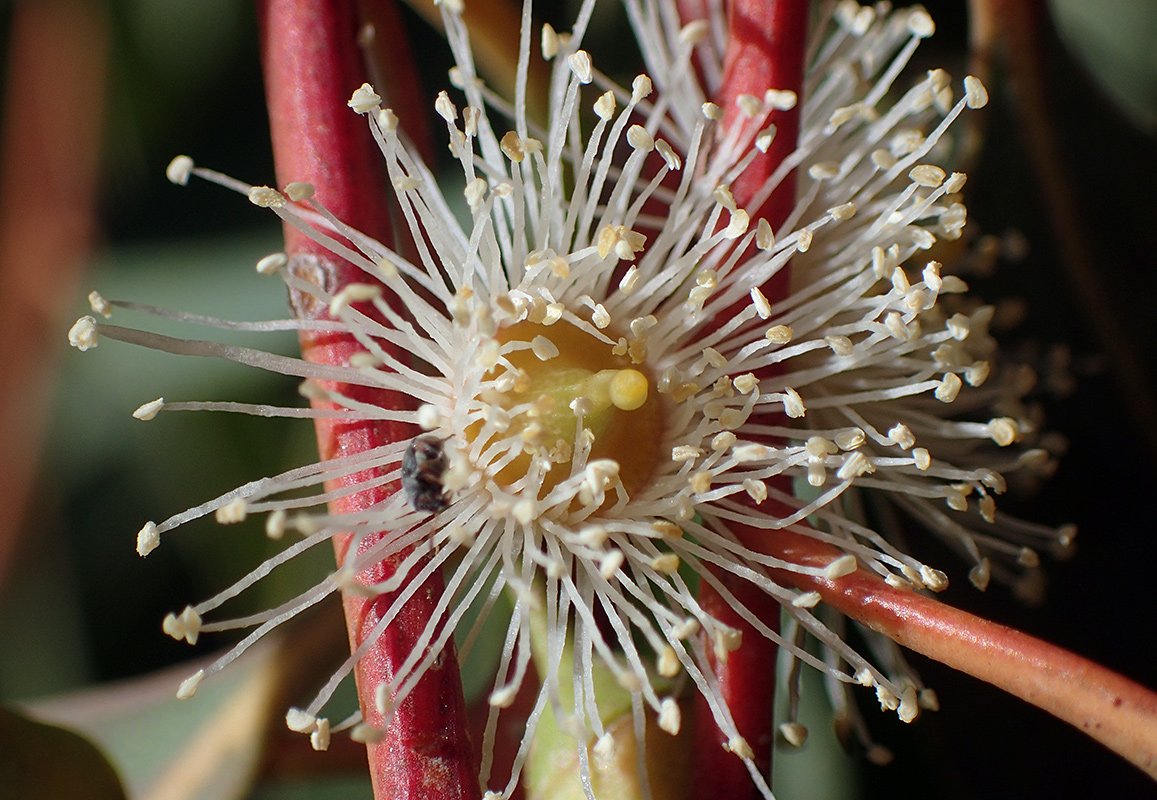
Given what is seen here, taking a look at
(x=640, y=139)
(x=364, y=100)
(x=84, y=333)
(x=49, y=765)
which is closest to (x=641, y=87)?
(x=640, y=139)

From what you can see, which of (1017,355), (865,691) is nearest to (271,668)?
(865,691)

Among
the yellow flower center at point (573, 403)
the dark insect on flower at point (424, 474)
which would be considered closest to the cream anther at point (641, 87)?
the yellow flower center at point (573, 403)

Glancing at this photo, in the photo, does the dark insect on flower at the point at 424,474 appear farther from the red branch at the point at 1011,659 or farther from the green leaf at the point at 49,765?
the green leaf at the point at 49,765

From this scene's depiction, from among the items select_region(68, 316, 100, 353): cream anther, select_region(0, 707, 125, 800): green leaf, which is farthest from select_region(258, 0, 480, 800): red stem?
select_region(0, 707, 125, 800): green leaf

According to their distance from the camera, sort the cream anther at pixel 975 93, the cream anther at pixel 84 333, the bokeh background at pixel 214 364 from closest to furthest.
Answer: the cream anther at pixel 84 333 → the cream anther at pixel 975 93 → the bokeh background at pixel 214 364

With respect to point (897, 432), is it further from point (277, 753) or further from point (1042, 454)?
point (277, 753)
